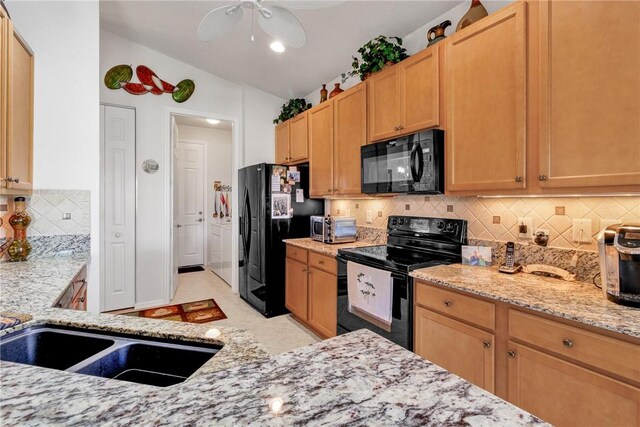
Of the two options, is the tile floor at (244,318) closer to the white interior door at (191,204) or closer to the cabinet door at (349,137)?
the white interior door at (191,204)

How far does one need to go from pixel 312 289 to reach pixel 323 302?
0.20 meters

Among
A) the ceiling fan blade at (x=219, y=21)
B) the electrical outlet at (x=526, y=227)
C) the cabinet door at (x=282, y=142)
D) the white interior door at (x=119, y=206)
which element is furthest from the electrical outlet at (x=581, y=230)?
the white interior door at (x=119, y=206)

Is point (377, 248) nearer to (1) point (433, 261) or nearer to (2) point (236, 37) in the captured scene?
(1) point (433, 261)

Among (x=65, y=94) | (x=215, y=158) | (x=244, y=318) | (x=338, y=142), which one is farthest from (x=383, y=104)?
(x=215, y=158)

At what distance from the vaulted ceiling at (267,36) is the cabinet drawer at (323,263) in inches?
74.1

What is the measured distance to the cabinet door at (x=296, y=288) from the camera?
3.02 m

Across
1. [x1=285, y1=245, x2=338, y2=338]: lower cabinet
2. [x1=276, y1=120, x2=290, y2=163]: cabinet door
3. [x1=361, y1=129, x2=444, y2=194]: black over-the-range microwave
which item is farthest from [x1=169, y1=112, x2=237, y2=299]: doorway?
[x1=361, y1=129, x2=444, y2=194]: black over-the-range microwave

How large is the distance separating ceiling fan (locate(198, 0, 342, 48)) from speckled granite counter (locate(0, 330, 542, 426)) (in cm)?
172

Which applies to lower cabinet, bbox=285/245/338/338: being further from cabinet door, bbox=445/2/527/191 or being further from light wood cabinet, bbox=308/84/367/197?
cabinet door, bbox=445/2/527/191

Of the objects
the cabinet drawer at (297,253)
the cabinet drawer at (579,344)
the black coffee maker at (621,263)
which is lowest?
the cabinet drawer at (579,344)

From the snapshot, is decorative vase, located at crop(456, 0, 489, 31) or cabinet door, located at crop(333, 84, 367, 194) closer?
decorative vase, located at crop(456, 0, 489, 31)

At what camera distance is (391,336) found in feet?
6.46

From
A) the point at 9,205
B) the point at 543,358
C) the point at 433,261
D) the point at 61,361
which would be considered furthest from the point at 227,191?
the point at 543,358

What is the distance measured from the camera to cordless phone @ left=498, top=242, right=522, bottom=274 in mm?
1759
